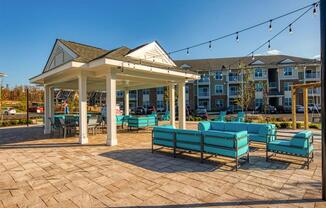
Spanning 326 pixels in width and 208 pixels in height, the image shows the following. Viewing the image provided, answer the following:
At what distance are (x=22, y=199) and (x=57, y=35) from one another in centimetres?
928

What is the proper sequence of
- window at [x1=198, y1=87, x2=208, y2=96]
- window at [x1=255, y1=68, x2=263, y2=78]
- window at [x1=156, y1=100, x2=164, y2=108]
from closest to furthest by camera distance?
window at [x1=255, y1=68, x2=263, y2=78]
window at [x1=198, y1=87, x2=208, y2=96]
window at [x1=156, y1=100, x2=164, y2=108]

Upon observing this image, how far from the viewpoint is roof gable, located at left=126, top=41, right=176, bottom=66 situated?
9.56m

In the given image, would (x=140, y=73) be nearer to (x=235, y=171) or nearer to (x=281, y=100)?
(x=235, y=171)

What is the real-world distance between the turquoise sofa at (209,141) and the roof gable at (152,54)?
4.76 meters

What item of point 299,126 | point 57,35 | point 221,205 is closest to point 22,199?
point 221,205

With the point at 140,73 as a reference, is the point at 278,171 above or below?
below

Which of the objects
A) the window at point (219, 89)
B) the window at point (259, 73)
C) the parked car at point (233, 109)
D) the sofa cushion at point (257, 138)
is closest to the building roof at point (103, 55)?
the sofa cushion at point (257, 138)

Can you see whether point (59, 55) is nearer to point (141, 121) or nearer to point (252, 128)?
point (141, 121)

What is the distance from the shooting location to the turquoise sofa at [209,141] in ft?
15.6

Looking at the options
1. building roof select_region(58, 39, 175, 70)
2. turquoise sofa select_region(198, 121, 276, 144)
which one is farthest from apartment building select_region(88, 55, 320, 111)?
turquoise sofa select_region(198, 121, 276, 144)

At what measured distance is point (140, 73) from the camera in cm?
903

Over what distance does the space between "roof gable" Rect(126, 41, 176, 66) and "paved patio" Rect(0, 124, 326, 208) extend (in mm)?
5362

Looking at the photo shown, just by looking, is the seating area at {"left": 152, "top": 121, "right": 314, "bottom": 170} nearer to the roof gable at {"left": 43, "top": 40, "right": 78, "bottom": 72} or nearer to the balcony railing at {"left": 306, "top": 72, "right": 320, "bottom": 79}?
the roof gable at {"left": 43, "top": 40, "right": 78, "bottom": 72}

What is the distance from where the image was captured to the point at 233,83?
116 feet
